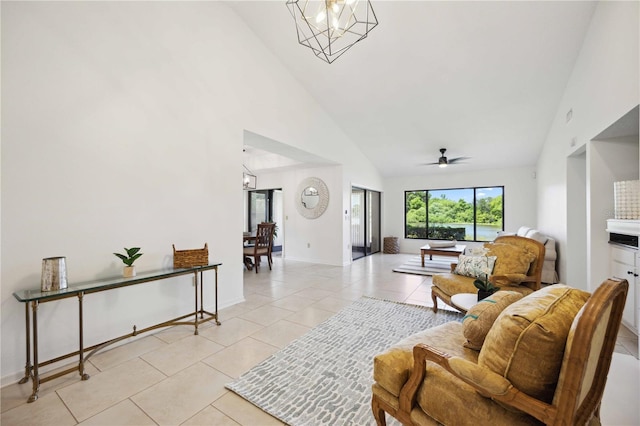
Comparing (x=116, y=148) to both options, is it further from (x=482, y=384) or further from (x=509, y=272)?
(x=509, y=272)

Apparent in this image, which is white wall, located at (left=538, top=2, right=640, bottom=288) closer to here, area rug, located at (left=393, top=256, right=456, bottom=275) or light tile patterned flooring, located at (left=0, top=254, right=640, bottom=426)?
area rug, located at (left=393, top=256, right=456, bottom=275)

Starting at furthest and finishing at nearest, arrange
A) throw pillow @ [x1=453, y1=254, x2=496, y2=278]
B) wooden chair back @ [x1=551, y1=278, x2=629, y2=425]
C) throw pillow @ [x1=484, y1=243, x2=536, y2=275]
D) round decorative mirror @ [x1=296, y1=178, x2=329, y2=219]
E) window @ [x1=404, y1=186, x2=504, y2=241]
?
window @ [x1=404, y1=186, x2=504, y2=241] < round decorative mirror @ [x1=296, y1=178, x2=329, y2=219] < throw pillow @ [x1=453, y1=254, x2=496, y2=278] < throw pillow @ [x1=484, y1=243, x2=536, y2=275] < wooden chair back @ [x1=551, y1=278, x2=629, y2=425]

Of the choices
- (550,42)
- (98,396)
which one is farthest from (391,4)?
(98,396)

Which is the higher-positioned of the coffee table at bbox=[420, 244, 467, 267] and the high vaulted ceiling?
the high vaulted ceiling

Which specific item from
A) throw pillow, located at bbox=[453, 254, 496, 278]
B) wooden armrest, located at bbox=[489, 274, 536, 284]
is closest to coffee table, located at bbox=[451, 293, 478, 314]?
wooden armrest, located at bbox=[489, 274, 536, 284]

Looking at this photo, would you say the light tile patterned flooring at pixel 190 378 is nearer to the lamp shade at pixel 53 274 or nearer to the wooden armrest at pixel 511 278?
the lamp shade at pixel 53 274

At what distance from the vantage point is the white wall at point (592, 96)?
229 centimetres

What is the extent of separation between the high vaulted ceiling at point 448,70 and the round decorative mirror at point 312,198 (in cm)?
147

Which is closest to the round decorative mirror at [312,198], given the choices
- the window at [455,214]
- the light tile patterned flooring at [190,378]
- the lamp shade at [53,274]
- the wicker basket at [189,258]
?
the light tile patterned flooring at [190,378]

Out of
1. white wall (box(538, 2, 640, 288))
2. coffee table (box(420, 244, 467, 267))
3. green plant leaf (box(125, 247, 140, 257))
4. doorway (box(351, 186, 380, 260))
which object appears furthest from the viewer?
doorway (box(351, 186, 380, 260))

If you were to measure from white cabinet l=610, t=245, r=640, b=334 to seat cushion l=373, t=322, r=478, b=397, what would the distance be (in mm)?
2332

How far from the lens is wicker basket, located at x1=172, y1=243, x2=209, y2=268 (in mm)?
2848

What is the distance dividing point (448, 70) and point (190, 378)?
16.1ft

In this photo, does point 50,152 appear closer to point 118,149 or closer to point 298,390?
point 118,149
